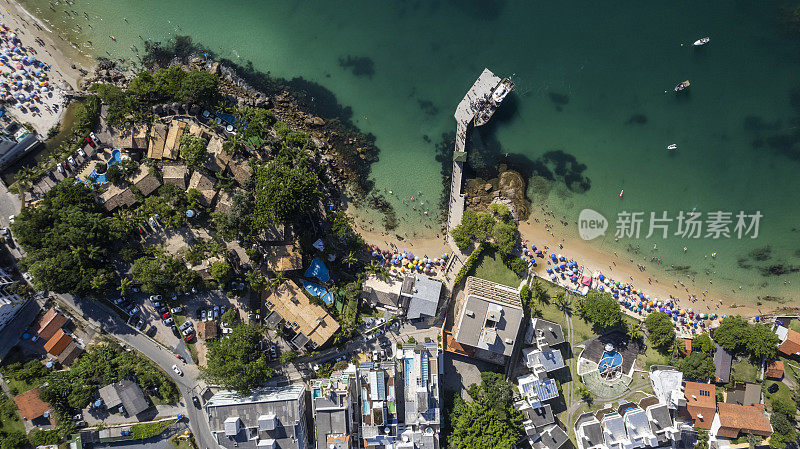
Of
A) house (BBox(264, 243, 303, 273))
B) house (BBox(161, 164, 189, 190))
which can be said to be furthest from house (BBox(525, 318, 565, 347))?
house (BBox(161, 164, 189, 190))

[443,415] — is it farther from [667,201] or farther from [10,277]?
[10,277]

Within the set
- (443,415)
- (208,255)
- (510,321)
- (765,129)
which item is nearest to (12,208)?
(208,255)

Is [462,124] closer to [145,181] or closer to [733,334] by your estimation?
[145,181]

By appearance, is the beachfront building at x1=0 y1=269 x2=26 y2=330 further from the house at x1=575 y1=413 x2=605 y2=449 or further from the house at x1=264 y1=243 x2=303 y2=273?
the house at x1=575 y1=413 x2=605 y2=449

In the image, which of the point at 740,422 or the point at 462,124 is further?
the point at 462,124

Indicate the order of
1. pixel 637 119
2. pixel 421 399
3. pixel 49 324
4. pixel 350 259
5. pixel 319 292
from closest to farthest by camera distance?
pixel 421 399 → pixel 49 324 → pixel 350 259 → pixel 319 292 → pixel 637 119

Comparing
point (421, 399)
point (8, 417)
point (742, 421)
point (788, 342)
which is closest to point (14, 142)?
point (8, 417)

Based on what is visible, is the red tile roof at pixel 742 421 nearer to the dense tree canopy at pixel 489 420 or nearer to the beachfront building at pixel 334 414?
the dense tree canopy at pixel 489 420
